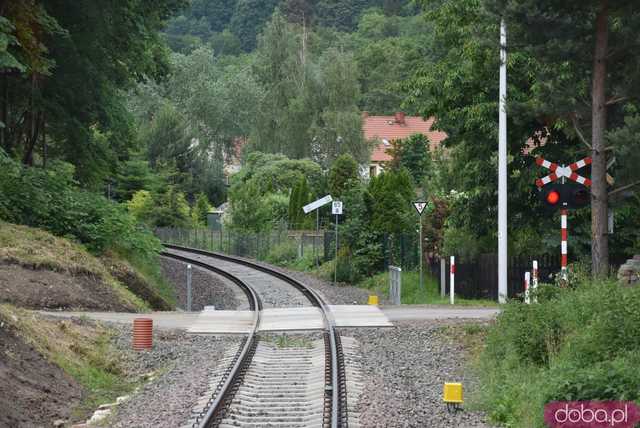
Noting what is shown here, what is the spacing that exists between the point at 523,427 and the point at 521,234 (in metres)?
22.0

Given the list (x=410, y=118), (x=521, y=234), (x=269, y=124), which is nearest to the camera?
(x=521, y=234)

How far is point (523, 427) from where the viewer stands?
10539 millimetres

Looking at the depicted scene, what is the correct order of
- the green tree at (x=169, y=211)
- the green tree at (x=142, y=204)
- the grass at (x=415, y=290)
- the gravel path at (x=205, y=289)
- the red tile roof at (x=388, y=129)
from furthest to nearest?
the red tile roof at (x=388, y=129)
the green tree at (x=169, y=211)
the green tree at (x=142, y=204)
the gravel path at (x=205, y=289)
the grass at (x=415, y=290)

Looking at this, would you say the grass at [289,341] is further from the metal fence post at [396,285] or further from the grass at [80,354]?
the metal fence post at [396,285]

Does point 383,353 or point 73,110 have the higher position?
point 73,110

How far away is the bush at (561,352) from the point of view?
1049 cm

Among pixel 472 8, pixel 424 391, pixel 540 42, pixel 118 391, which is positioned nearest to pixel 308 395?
pixel 424 391

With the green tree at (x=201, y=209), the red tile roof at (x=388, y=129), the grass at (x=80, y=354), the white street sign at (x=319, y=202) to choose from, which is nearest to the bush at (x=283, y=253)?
the white street sign at (x=319, y=202)

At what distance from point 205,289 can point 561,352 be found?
2399 cm

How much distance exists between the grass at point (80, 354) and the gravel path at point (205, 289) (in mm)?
12454

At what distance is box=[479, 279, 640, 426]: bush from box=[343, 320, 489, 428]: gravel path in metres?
0.47

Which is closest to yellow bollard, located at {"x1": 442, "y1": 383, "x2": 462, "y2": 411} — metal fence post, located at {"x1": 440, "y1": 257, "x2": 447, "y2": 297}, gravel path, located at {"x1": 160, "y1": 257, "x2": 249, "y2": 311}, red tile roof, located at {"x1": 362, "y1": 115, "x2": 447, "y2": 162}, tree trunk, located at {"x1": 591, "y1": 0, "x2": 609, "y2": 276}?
tree trunk, located at {"x1": 591, "y1": 0, "x2": 609, "y2": 276}

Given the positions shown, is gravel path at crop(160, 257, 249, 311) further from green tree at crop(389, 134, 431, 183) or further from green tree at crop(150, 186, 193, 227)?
green tree at crop(389, 134, 431, 183)

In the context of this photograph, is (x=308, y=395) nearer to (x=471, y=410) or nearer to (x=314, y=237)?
(x=471, y=410)
